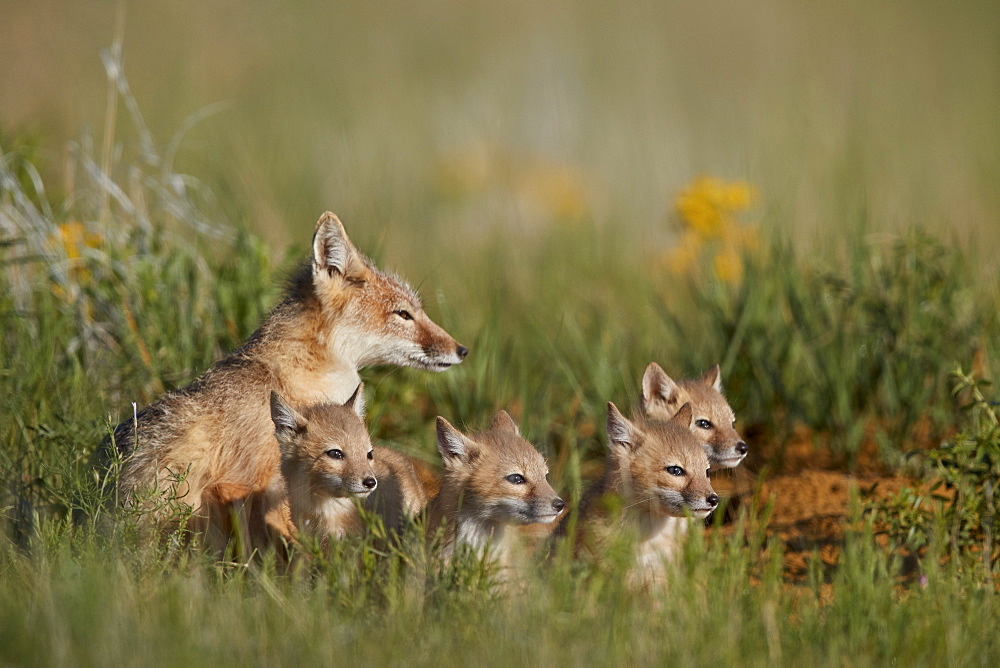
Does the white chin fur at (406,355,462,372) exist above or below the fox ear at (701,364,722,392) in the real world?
below

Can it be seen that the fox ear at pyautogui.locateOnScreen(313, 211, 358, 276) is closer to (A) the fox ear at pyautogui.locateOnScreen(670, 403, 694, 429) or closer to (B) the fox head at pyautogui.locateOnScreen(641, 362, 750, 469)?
(B) the fox head at pyautogui.locateOnScreen(641, 362, 750, 469)

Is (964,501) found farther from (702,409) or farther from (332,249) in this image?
(332,249)

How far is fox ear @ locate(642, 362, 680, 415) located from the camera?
19.8 feet

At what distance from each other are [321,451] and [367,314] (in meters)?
1.12

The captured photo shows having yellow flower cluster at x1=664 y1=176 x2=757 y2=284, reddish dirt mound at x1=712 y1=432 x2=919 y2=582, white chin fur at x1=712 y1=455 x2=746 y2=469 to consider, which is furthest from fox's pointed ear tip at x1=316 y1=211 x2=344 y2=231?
yellow flower cluster at x1=664 y1=176 x2=757 y2=284

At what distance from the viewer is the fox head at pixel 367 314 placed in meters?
5.78

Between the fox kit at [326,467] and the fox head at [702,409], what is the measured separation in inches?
63.2

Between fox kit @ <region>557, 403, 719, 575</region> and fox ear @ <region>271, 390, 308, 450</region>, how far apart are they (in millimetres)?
1412

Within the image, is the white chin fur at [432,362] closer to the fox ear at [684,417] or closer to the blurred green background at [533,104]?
the fox ear at [684,417]

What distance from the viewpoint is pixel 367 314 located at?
587 centimetres

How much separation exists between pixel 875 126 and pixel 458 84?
8.18 meters

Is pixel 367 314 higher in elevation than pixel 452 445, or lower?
higher

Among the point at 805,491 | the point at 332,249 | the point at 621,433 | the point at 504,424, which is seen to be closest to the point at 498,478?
the point at 504,424

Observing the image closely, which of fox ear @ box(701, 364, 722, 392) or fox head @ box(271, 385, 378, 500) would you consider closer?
fox head @ box(271, 385, 378, 500)
